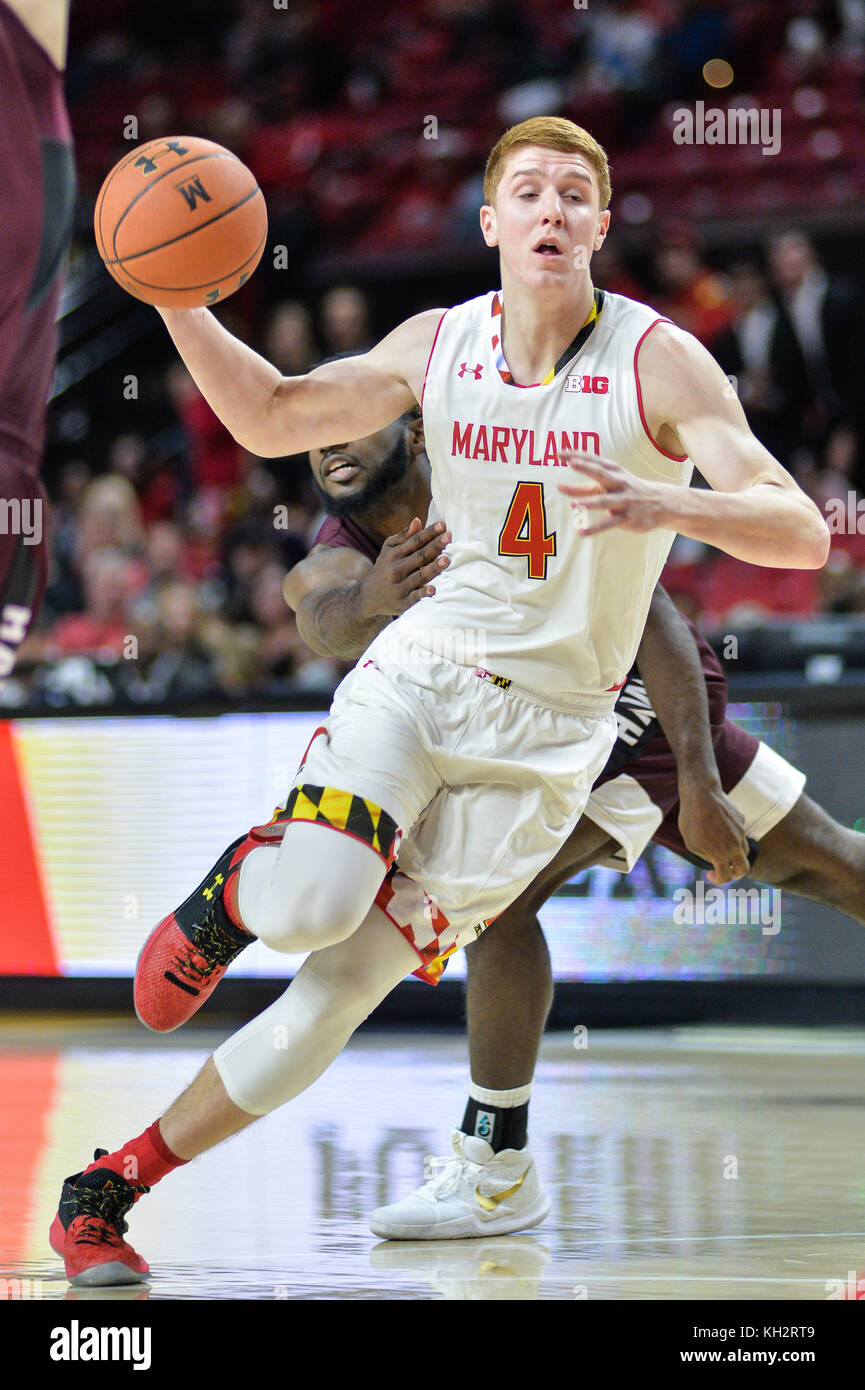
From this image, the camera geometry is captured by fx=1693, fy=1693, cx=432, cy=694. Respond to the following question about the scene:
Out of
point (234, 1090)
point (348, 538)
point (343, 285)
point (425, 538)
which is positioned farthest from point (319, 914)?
point (343, 285)

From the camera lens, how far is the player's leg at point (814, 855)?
4109 mm

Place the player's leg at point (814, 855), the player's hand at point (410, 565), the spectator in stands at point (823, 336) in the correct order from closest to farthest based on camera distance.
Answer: the player's hand at point (410, 565) < the player's leg at point (814, 855) < the spectator in stands at point (823, 336)

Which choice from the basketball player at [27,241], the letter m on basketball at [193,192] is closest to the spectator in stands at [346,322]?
the basketball player at [27,241]

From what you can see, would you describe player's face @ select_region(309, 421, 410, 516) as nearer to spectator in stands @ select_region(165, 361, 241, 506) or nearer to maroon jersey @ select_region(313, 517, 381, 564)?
maroon jersey @ select_region(313, 517, 381, 564)

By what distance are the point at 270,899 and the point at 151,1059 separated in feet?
11.8

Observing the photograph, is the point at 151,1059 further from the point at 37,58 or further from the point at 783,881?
the point at 37,58

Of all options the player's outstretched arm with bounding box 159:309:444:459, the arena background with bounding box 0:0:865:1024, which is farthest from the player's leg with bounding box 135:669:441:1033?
the arena background with bounding box 0:0:865:1024

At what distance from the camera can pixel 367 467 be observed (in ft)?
13.1

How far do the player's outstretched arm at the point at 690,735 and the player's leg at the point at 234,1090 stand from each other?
2.88ft

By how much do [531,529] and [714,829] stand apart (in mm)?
835

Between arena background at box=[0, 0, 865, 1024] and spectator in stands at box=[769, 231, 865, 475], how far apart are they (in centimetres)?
2

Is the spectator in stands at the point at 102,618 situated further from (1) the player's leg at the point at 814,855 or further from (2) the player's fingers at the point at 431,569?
(2) the player's fingers at the point at 431,569

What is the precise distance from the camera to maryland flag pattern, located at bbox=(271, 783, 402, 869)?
9.55 feet

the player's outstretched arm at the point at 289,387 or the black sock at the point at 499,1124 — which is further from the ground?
the player's outstretched arm at the point at 289,387
